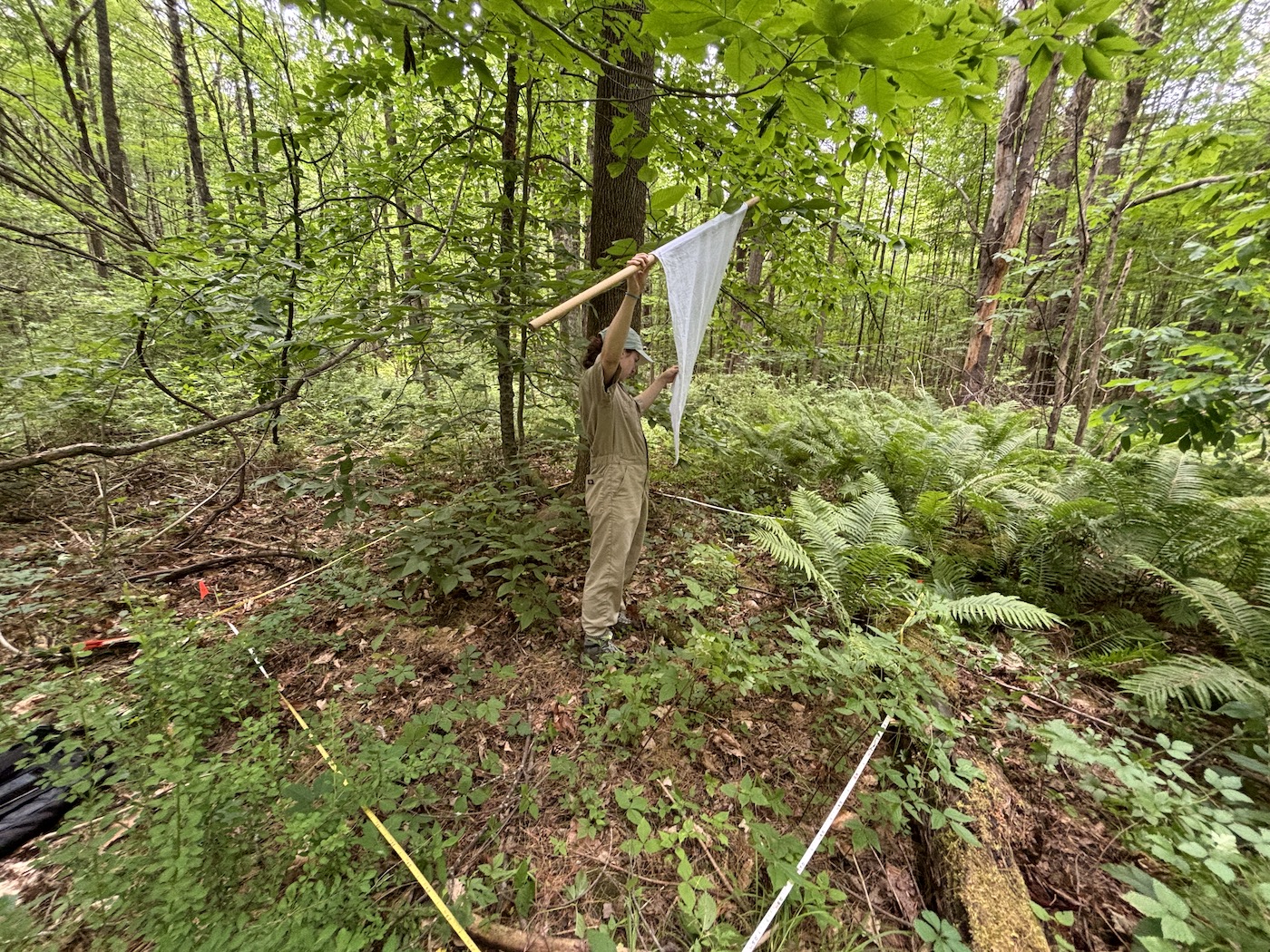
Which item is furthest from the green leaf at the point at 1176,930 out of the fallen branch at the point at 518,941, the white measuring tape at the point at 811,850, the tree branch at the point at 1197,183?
the tree branch at the point at 1197,183

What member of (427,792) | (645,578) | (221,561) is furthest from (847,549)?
(221,561)

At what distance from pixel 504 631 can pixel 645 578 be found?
1142 mm

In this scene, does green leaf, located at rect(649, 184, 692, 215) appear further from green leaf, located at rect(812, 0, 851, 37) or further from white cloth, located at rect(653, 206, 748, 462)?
green leaf, located at rect(812, 0, 851, 37)

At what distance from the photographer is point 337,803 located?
1830 mm

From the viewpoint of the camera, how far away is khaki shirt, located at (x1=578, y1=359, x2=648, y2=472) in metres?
2.84

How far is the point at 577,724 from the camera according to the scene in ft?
8.40

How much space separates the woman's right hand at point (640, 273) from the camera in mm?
2100

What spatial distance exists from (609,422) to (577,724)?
176 centimetres

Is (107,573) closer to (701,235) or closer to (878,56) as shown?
(701,235)

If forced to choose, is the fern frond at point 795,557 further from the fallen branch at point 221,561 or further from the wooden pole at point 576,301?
the fallen branch at point 221,561

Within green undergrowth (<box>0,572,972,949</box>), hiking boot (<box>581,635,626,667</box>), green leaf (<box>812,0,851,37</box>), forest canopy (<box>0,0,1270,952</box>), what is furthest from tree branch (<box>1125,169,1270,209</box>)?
hiking boot (<box>581,635,626,667</box>)

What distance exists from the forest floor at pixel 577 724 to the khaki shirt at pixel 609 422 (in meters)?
1.03

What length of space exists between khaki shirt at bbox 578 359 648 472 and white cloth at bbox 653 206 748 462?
0.51m

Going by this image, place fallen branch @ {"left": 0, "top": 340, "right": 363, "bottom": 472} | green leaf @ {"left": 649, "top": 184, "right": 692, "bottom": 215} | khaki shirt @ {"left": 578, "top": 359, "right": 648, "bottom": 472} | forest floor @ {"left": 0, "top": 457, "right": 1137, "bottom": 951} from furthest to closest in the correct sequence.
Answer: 1. khaki shirt @ {"left": 578, "top": 359, "right": 648, "bottom": 472}
2. fallen branch @ {"left": 0, "top": 340, "right": 363, "bottom": 472}
3. forest floor @ {"left": 0, "top": 457, "right": 1137, "bottom": 951}
4. green leaf @ {"left": 649, "top": 184, "right": 692, "bottom": 215}
